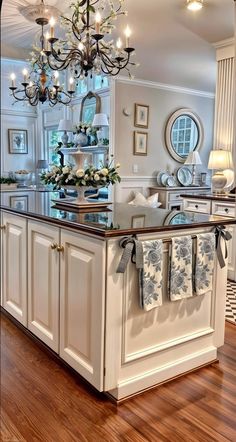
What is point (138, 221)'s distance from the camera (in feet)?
6.78

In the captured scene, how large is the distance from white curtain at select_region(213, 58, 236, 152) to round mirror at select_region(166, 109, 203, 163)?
83.4 inches

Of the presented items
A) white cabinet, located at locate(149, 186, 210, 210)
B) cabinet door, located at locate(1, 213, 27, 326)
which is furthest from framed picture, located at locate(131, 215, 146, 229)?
white cabinet, located at locate(149, 186, 210, 210)

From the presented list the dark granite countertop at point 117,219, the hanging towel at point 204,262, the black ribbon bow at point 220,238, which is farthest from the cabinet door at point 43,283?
the black ribbon bow at point 220,238

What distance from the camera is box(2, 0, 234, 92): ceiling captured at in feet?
11.5

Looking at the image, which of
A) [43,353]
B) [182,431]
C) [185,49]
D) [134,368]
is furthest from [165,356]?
[185,49]

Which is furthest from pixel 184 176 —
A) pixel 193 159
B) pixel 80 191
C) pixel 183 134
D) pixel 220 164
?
pixel 80 191

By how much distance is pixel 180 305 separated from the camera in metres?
2.12

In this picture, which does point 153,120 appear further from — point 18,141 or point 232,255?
point 232,255

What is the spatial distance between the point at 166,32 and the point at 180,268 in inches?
125

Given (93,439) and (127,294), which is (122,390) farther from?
(127,294)

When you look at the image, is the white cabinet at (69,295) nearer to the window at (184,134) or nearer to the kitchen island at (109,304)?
the kitchen island at (109,304)

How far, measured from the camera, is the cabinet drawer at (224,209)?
4000 mm

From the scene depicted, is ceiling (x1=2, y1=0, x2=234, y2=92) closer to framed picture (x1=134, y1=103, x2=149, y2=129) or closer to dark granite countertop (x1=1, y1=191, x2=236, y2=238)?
framed picture (x1=134, y1=103, x2=149, y2=129)

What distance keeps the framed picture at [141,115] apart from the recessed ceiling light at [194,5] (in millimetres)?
2721
